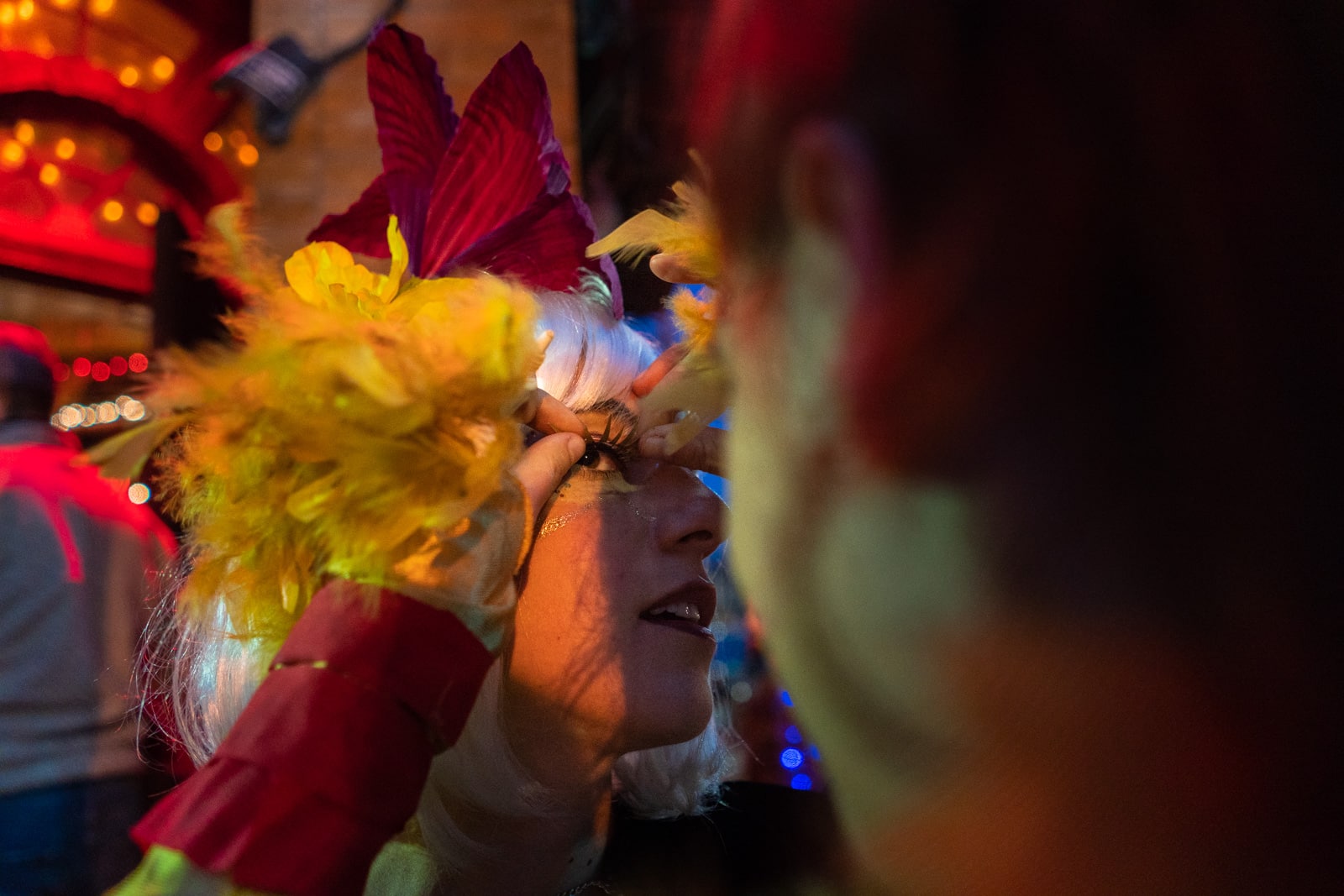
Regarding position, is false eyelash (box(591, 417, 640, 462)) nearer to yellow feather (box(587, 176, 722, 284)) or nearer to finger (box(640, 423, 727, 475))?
finger (box(640, 423, 727, 475))

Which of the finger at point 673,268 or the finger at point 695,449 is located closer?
the finger at point 673,268

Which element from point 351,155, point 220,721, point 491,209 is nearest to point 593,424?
point 491,209

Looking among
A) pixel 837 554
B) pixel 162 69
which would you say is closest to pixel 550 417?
pixel 837 554

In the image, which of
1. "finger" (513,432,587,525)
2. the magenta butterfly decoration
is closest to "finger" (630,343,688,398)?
"finger" (513,432,587,525)

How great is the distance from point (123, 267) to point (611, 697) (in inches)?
216

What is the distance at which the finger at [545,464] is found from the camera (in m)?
1.20

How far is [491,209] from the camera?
1475mm

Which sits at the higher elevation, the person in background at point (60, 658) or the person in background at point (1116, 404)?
the person in background at point (1116, 404)

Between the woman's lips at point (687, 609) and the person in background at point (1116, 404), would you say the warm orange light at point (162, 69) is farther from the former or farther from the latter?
the person in background at point (1116, 404)

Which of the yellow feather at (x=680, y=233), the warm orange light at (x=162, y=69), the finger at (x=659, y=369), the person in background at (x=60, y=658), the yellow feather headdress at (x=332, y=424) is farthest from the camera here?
the warm orange light at (x=162, y=69)

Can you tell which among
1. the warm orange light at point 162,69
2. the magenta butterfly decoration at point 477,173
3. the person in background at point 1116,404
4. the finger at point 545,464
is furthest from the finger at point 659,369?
the warm orange light at point 162,69

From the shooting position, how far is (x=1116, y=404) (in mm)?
427

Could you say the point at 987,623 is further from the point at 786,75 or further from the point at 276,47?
the point at 276,47

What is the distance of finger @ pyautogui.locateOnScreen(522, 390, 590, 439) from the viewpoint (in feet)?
4.08
